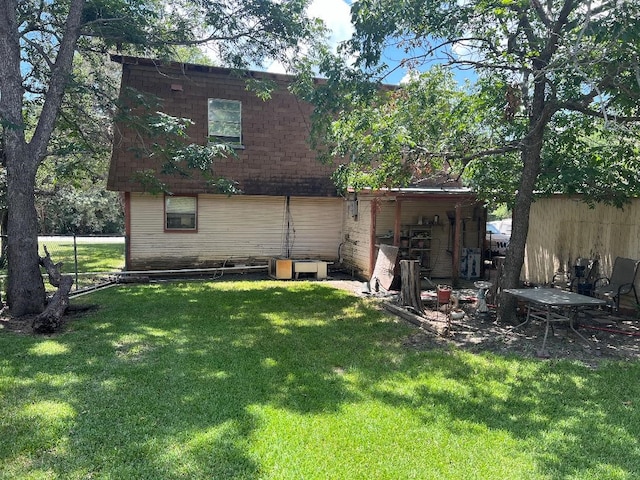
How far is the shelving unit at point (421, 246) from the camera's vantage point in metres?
12.2

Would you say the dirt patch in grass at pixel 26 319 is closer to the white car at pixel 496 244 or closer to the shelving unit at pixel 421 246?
the shelving unit at pixel 421 246

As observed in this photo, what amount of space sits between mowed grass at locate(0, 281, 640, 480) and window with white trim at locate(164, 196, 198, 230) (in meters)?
5.80

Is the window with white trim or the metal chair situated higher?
the window with white trim

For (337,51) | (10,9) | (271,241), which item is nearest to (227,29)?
(337,51)

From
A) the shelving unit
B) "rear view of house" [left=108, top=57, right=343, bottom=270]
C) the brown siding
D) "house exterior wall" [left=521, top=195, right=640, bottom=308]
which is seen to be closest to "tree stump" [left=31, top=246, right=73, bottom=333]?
"rear view of house" [left=108, top=57, right=343, bottom=270]

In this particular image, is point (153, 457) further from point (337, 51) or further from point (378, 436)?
point (337, 51)

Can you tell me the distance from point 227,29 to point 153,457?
30.6 feet

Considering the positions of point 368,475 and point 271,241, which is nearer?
point 368,475

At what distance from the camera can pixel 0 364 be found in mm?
5352

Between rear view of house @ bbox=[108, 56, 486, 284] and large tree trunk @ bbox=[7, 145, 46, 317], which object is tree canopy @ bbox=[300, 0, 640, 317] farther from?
large tree trunk @ bbox=[7, 145, 46, 317]

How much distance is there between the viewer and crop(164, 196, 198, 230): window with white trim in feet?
41.2

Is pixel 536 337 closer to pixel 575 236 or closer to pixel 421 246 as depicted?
pixel 575 236

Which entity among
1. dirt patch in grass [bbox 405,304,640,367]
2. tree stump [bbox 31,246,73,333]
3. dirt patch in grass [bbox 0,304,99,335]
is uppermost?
tree stump [bbox 31,246,73,333]

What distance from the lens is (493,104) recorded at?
7469mm
